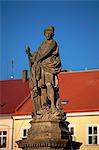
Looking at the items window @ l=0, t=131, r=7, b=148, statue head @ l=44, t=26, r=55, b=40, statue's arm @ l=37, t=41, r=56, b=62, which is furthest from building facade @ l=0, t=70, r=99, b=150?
statue's arm @ l=37, t=41, r=56, b=62

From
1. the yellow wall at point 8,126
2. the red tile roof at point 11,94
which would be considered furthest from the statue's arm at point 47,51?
the red tile roof at point 11,94

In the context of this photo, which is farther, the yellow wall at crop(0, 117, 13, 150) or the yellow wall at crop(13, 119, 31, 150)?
the yellow wall at crop(0, 117, 13, 150)

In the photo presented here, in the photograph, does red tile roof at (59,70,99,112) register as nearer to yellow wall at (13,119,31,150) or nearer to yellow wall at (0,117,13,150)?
yellow wall at (13,119,31,150)

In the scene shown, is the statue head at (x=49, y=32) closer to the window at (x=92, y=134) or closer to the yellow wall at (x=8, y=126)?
the window at (x=92, y=134)

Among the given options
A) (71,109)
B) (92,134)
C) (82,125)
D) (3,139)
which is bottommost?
(3,139)

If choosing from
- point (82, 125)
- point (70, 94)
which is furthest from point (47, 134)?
point (70, 94)

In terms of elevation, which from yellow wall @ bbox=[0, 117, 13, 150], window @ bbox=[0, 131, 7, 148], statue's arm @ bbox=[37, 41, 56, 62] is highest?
statue's arm @ bbox=[37, 41, 56, 62]

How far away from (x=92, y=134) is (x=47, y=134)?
20648 millimetres

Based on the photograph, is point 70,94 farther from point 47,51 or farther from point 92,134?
point 47,51

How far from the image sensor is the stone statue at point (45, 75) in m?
11.3

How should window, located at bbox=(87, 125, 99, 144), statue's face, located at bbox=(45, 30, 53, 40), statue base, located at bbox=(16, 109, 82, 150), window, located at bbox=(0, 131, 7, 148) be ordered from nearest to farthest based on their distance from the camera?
statue base, located at bbox=(16, 109, 82, 150), statue's face, located at bbox=(45, 30, 53, 40), window, located at bbox=(87, 125, 99, 144), window, located at bbox=(0, 131, 7, 148)

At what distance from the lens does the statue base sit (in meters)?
10.3

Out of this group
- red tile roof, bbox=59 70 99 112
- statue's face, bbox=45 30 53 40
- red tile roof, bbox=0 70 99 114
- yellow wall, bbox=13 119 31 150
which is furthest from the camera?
yellow wall, bbox=13 119 31 150

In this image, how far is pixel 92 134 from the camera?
3075 cm
